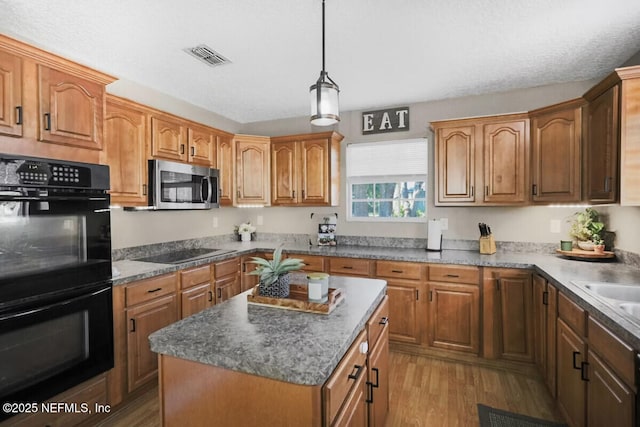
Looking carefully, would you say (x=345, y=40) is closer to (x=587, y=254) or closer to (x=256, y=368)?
(x=256, y=368)

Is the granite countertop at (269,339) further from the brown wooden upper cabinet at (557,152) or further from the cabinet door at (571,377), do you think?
the brown wooden upper cabinet at (557,152)

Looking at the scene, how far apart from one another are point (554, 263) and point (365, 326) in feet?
6.72

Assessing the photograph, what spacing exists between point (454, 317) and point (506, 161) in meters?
1.54

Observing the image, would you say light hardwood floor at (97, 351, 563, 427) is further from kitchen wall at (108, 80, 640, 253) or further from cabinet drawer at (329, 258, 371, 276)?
kitchen wall at (108, 80, 640, 253)

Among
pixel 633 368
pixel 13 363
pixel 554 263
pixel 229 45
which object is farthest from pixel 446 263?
pixel 13 363

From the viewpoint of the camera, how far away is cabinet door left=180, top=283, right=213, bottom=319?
2.78 meters

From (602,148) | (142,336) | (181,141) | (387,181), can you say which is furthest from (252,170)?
(602,148)

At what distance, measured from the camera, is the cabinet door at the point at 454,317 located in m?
2.86

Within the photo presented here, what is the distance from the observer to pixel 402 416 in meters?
2.18

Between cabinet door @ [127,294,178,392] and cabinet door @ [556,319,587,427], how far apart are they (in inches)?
110

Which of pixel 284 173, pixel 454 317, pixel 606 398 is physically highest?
pixel 284 173

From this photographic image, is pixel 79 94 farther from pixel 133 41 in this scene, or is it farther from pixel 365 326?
pixel 365 326

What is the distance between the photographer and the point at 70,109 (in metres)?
2.05

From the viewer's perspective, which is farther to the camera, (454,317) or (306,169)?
(306,169)
